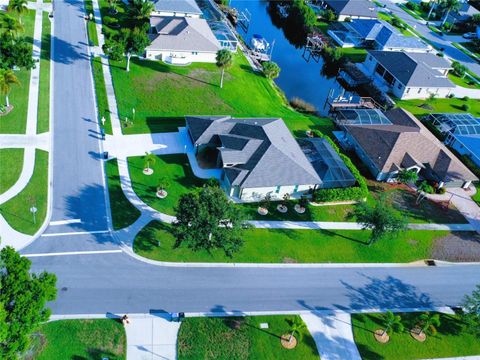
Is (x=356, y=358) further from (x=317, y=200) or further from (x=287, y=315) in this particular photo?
(x=317, y=200)

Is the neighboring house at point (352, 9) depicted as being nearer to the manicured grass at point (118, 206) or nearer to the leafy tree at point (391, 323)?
the manicured grass at point (118, 206)

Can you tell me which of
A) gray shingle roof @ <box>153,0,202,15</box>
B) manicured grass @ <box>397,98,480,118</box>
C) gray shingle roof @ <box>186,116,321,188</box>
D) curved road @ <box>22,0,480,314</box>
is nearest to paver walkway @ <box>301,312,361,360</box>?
curved road @ <box>22,0,480,314</box>

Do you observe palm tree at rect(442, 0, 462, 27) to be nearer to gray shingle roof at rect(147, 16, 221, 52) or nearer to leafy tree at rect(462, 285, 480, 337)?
gray shingle roof at rect(147, 16, 221, 52)

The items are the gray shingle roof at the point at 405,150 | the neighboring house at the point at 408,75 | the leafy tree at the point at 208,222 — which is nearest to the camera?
the leafy tree at the point at 208,222

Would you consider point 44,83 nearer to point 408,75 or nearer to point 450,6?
point 408,75

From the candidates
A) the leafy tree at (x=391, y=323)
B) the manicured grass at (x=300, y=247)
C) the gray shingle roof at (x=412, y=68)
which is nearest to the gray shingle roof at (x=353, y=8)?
the gray shingle roof at (x=412, y=68)
